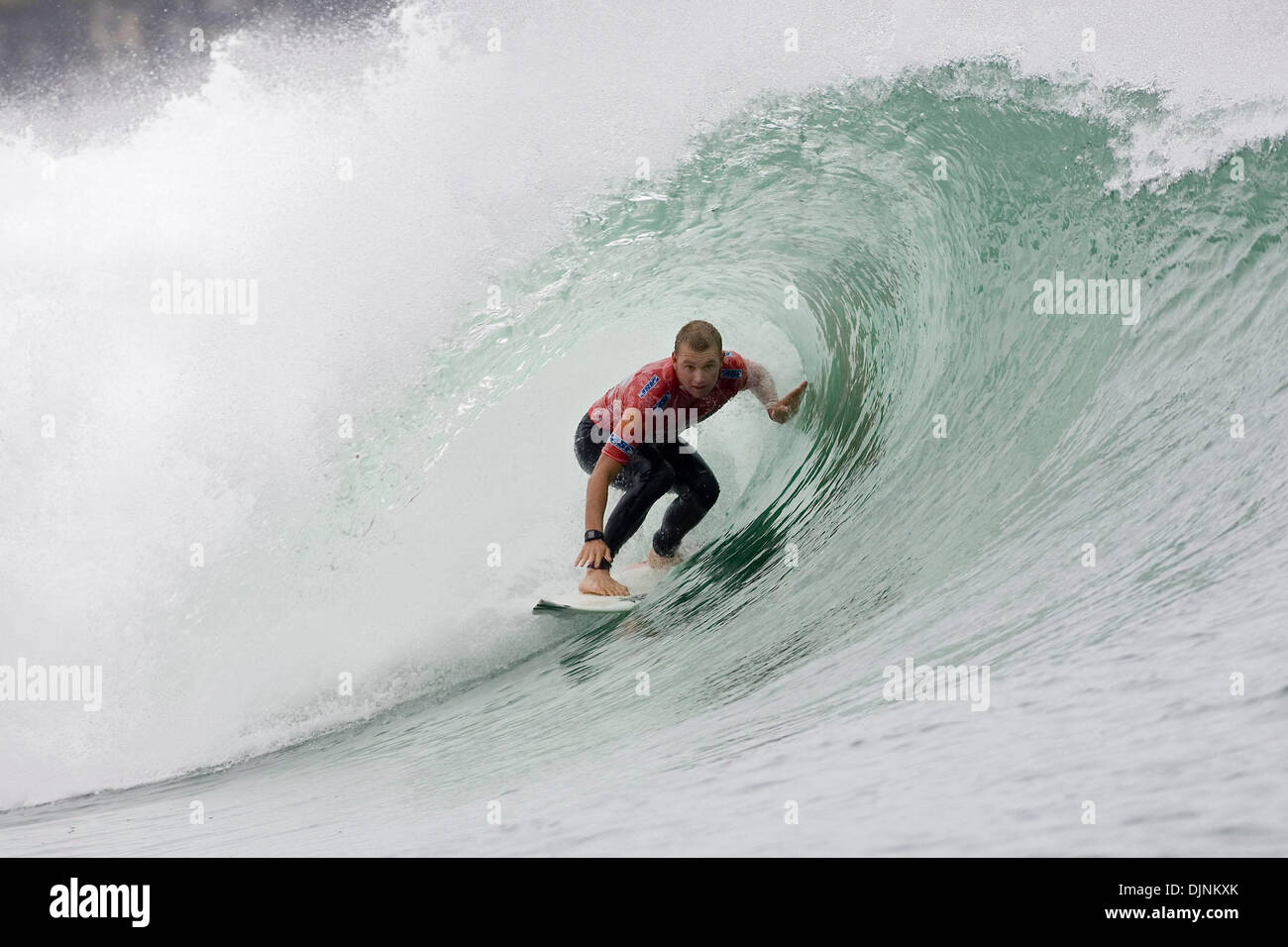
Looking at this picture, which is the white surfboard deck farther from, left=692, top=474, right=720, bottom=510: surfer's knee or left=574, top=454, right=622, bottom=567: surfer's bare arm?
left=692, top=474, right=720, bottom=510: surfer's knee

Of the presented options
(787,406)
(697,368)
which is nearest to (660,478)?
(697,368)

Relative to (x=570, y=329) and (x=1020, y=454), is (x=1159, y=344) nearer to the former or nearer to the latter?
(x=1020, y=454)

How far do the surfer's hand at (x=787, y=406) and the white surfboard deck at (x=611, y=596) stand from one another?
81cm

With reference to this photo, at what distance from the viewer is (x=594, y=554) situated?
3930mm

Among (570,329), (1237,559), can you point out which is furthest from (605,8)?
(1237,559)

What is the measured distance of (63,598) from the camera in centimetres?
499

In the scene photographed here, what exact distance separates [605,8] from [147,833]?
551 centimetres

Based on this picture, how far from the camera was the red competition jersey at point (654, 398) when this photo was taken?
3.91 metres
